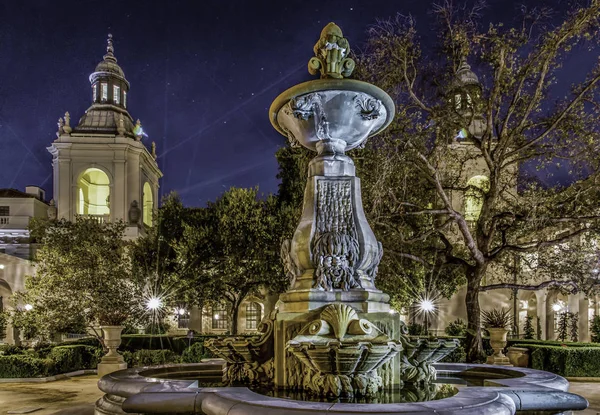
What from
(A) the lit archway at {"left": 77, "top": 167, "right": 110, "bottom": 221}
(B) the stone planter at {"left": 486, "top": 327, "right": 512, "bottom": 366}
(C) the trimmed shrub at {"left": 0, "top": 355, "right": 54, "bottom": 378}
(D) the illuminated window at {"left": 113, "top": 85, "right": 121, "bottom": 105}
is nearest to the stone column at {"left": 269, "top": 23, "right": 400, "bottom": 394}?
(B) the stone planter at {"left": 486, "top": 327, "right": 512, "bottom": 366}

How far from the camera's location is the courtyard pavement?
1070 centimetres

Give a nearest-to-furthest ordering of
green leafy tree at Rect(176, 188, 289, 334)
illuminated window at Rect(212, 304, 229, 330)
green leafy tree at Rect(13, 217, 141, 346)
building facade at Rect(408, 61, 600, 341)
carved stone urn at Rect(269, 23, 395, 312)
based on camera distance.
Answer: carved stone urn at Rect(269, 23, 395, 312) < green leafy tree at Rect(13, 217, 141, 346) < green leafy tree at Rect(176, 188, 289, 334) < building facade at Rect(408, 61, 600, 341) < illuminated window at Rect(212, 304, 229, 330)

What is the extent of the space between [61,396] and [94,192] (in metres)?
32.4

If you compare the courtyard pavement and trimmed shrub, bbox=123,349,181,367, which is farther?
trimmed shrub, bbox=123,349,181,367

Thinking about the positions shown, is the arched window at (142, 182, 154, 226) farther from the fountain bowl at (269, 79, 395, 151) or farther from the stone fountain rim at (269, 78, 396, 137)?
the stone fountain rim at (269, 78, 396, 137)

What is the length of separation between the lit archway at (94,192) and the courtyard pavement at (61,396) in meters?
25.7

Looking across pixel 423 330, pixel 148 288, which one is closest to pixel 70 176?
pixel 148 288

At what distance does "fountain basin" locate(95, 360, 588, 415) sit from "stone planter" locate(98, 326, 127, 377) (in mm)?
9737

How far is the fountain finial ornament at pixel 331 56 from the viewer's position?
8.09 metres

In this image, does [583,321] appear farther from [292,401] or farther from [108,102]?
[108,102]

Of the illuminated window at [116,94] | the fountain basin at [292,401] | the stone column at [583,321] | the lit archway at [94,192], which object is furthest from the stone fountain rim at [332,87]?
the illuminated window at [116,94]

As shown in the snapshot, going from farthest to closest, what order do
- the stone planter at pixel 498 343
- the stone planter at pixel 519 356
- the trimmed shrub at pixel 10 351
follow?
the stone planter at pixel 519 356, the trimmed shrub at pixel 10 351, the stone planter at pixel 498 343

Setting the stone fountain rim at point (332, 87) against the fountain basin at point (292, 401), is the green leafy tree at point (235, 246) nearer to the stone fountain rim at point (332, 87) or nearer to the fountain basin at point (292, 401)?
the fountain basin at point (292, 401)

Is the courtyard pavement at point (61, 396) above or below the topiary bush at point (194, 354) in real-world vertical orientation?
above
